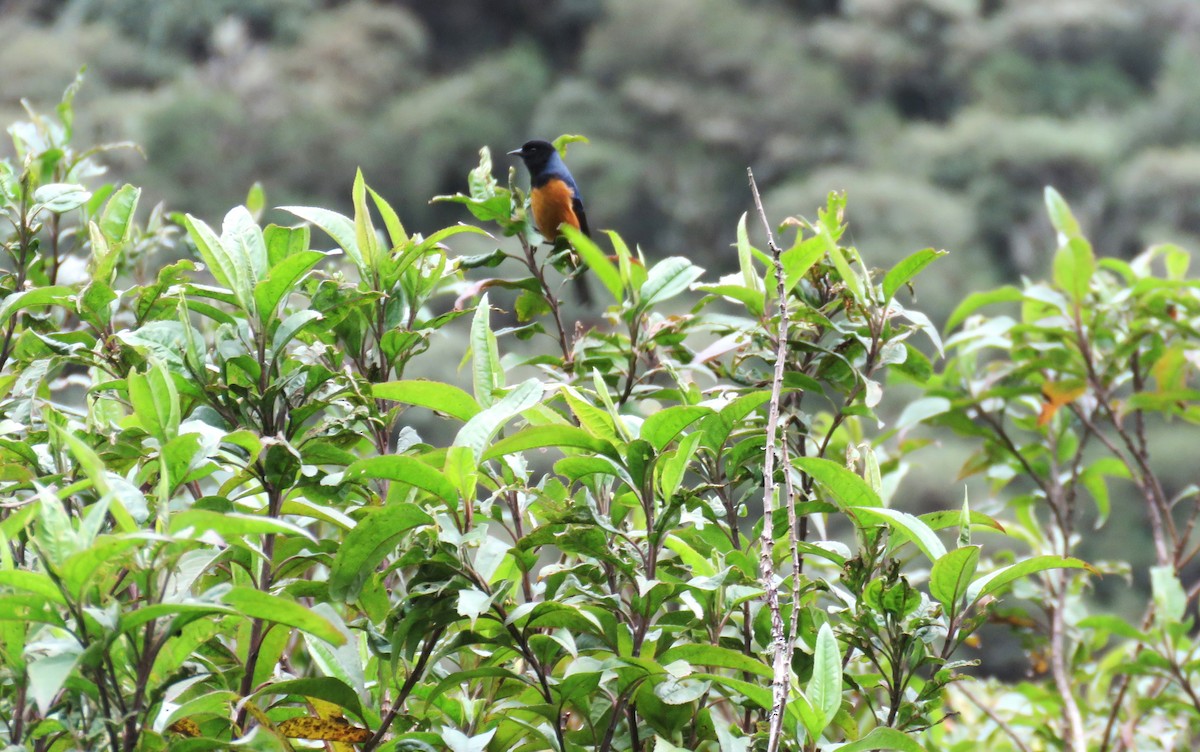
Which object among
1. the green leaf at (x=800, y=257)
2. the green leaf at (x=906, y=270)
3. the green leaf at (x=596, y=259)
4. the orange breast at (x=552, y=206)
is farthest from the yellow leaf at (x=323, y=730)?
the orange breast at (x=552, y=206)

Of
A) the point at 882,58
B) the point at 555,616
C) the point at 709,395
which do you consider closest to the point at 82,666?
the point at 555,616

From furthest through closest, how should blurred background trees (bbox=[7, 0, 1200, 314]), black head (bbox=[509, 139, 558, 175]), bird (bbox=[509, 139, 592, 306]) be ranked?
blurred background trees (bbox=[7, 0, 1200, 314]) < black head (bbox=[509, 139, 558, 175]) < bird (bbox=[509, 139, 592, 306])

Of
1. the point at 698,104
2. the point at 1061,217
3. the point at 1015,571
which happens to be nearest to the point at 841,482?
the point at 1015,571

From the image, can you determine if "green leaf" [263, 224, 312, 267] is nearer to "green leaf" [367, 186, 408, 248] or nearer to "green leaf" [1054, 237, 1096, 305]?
"green leaf" [367, 186, 408, 248]

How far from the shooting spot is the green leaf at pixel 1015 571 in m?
1.23

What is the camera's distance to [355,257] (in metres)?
1.57

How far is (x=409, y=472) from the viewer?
1224mm

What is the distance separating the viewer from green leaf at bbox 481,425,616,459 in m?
1.26

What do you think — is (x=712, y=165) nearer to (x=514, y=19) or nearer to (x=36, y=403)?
A: (x=514, y=19)

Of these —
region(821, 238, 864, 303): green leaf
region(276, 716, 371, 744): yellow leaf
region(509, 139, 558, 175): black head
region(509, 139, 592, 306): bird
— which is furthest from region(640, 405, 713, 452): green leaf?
region(509, 139, 558, 175): black head

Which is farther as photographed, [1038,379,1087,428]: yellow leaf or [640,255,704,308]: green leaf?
[1038,379,1087,428]: yellow leaf

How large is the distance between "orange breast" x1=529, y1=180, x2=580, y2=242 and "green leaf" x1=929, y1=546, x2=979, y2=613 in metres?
2.17

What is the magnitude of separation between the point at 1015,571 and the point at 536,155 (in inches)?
109

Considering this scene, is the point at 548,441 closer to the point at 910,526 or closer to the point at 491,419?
the point at 491,419
